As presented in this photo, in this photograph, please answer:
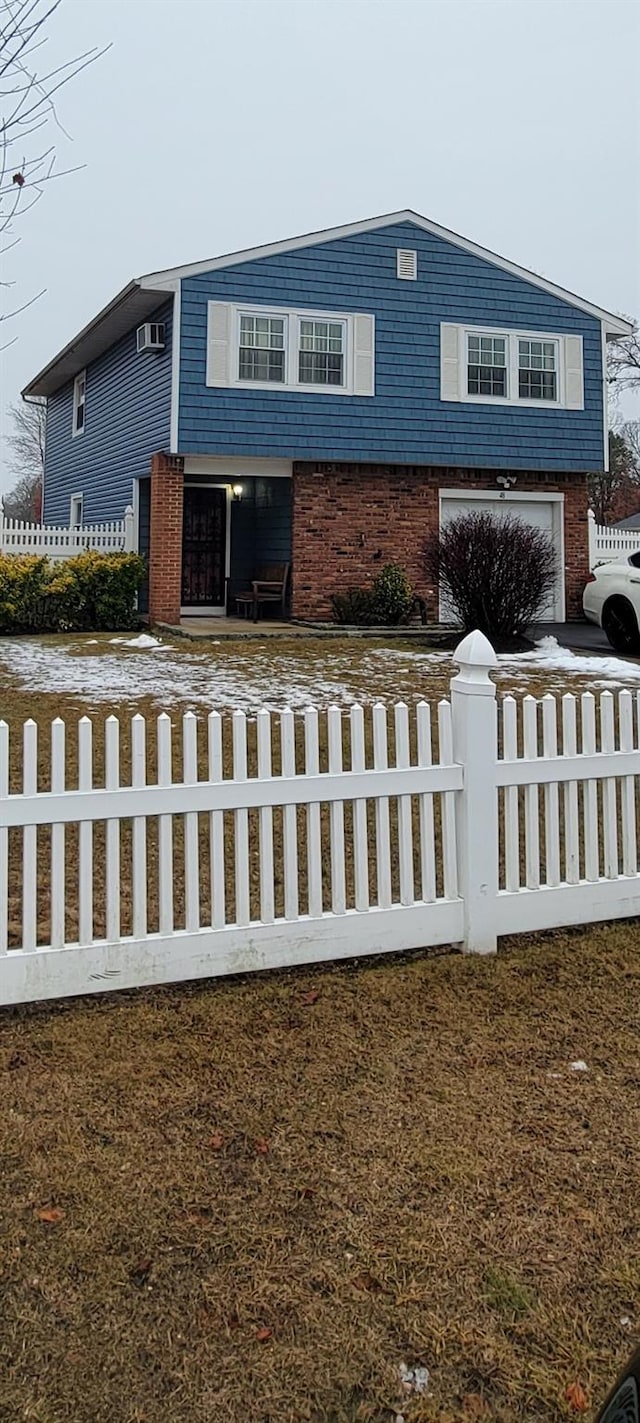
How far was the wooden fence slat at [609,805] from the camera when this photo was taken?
397cm

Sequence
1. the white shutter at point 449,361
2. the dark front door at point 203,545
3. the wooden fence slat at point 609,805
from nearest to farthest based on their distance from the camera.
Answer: the wooden fence slat at point 609,805 < the white shutter at point 449,361 < the dark front door at point 203,545

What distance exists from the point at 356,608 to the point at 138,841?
11.6 meters

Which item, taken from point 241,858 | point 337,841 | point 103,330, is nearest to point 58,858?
point 241,858

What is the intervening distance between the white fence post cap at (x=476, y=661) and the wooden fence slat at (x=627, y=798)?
2.10 feet

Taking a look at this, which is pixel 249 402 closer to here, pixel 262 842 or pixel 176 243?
pixel 262 842

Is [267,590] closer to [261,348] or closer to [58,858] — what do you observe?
[261,348]

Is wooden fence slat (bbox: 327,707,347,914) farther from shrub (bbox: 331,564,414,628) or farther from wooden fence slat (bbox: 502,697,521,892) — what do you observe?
shrub (bbox: 331,564,414,628)

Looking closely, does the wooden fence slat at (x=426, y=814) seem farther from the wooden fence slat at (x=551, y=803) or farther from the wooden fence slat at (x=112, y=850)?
the wooden fence slat at (x=112, y=850)

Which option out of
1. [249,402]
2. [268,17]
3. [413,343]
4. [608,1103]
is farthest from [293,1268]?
[413,343]

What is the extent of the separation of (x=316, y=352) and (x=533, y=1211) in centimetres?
1380

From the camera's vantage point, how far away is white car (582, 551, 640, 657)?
11742 mm

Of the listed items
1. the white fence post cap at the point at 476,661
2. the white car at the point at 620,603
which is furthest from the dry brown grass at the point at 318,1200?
the white car at the point at 620,603

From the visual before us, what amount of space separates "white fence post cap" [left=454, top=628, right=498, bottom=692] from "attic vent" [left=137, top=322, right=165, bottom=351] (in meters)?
11.8

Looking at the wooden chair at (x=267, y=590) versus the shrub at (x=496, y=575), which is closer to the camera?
the shrub at (x=496, y=575)
